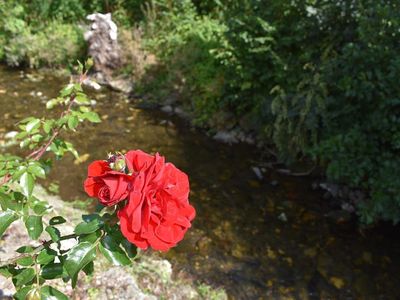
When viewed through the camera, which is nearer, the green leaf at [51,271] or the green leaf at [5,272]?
the green leaf at [51,271]

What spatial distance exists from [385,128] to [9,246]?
316 centimetres

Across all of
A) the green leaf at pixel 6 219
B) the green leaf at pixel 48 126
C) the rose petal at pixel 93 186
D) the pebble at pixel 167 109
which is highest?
the rose petal at pixel 93 186

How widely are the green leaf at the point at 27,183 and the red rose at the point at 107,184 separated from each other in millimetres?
555

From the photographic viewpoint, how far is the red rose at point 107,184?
4.01ft

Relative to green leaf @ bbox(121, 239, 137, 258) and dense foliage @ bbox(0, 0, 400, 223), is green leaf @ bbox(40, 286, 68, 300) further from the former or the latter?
dense foliage @ bbox(0, 0, 400, 223)

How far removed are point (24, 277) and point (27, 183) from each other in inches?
19.9

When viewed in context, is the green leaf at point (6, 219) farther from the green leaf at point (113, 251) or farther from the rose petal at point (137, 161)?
the rose petal at point (137, 161)

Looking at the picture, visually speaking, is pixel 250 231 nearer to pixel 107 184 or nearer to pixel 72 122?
pixel 72 122

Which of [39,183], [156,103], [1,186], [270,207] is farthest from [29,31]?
[1,186]

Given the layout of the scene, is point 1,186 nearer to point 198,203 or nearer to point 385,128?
point 198,203

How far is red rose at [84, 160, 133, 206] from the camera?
1222 mm

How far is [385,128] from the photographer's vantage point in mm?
4145

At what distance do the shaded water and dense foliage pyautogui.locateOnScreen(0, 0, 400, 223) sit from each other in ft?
1.26

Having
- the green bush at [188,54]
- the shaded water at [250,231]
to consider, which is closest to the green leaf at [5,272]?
the shaded water at [250,231]
